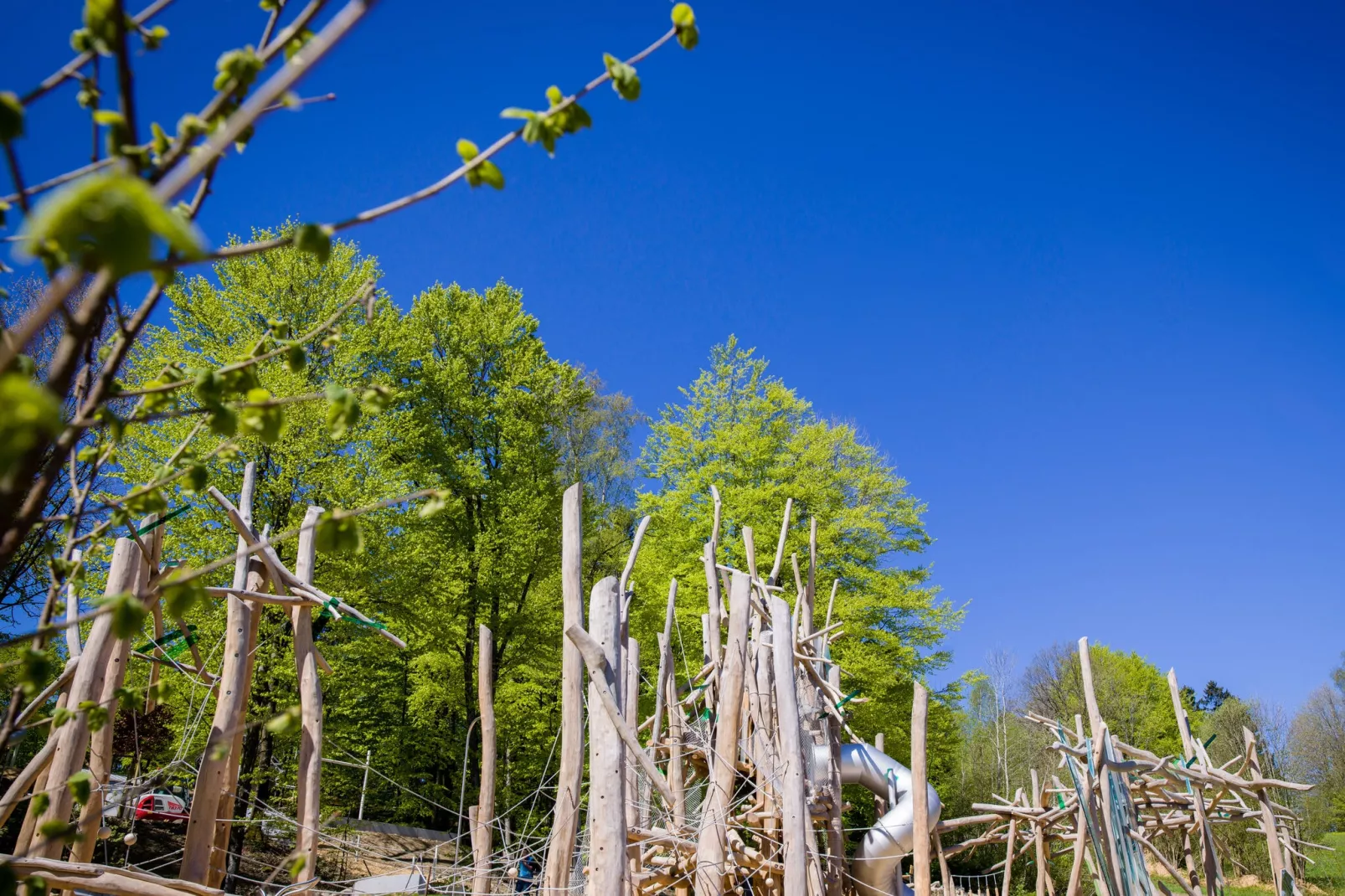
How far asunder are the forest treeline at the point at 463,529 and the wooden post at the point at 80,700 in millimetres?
6855

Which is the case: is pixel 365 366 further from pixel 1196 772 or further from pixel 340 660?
pixel 1196 772

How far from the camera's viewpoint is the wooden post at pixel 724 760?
5.79 metres

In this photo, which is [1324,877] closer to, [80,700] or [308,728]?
[308,728]

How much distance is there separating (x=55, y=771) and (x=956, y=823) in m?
6.89

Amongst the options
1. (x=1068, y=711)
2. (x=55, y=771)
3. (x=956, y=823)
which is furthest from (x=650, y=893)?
(x=1068, y=711)

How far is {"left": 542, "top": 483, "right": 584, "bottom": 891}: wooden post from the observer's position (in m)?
4.74

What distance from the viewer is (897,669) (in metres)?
15.7

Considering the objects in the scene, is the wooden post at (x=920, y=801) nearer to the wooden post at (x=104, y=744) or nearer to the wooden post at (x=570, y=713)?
the wooden post at (x=570, y=713)

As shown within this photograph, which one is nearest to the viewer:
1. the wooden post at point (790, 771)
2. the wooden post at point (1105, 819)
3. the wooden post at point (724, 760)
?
the wooden post at point (790, 771)

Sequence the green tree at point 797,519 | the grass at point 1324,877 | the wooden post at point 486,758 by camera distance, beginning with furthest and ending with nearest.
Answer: the grass at point 1324,877, the green tree at point 797,519, the wooden post at point 486,758

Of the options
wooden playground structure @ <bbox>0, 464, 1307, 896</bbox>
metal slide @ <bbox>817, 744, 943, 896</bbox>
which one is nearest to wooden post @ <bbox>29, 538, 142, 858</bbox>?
wooden playground structure @ <bbox>0, 464, 1307, 896</bbox>

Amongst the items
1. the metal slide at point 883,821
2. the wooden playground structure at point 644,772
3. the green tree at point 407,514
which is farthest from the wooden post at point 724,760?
the green tree at point 407,514

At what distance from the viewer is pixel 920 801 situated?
6.00 m

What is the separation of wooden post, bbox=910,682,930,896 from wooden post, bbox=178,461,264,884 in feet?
14.0
